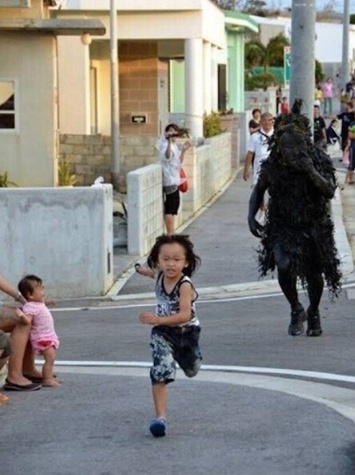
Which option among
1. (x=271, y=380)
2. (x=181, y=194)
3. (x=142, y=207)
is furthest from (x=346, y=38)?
(x=271, y=380)

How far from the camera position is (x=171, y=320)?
763cm

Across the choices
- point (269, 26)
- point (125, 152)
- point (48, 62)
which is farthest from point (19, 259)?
point (269, 26)

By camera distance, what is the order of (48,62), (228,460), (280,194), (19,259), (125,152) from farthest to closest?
(125,152) → (48,62) → (19,259) → (280,194) → (228,460)

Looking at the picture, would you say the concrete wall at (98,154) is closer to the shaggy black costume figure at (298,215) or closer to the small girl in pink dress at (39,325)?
the shaggy black costume figure at (298,215)

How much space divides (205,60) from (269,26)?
4250 centimetres

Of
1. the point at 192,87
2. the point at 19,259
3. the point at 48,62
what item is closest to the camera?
the point at 19,259

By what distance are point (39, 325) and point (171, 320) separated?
7.62ft

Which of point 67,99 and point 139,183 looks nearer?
point 139,183

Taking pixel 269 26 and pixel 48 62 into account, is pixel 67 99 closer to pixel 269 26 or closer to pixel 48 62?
pixel 48 62

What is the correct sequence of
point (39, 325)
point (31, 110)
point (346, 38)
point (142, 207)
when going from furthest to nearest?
point (346, 38), point (31, 110), point (142, 207), point (39, 325)

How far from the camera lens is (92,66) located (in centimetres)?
3297

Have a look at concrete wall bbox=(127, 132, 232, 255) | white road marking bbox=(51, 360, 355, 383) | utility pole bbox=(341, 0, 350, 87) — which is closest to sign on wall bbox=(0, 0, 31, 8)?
concrete wall bbox=(127, 132, 232, 255)

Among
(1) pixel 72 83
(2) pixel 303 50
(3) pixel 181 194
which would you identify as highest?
(2) pixel 303 50

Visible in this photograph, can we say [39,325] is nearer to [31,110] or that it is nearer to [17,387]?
[17,387]
